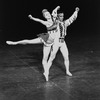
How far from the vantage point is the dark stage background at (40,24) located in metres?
15.7

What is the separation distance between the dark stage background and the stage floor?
7.76 feet

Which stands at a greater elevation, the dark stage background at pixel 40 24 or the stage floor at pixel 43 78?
the stage floor at pixel 43 78

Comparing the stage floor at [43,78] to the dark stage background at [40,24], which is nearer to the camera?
the stage floor at [43,78]

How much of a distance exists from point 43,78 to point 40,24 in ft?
31.0

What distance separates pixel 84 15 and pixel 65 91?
40.9 feet

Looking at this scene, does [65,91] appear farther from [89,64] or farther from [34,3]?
[34,3]

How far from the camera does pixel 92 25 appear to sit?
18.4 meters

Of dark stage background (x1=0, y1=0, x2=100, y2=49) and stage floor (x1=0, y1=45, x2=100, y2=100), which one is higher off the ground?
stage floor (x1=0, y1=45, x2=100, y2=100)

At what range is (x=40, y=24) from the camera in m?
18.8

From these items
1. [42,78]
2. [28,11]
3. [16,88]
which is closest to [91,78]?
[42,78]

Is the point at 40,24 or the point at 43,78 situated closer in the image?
the point at 43,78

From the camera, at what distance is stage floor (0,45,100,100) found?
8.16m

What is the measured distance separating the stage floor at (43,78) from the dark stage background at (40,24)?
2.37 metres

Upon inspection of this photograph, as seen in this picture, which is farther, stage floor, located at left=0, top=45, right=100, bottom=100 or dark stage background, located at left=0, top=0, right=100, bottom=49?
dark stage background, located at left=0, top=0, right=100, bottom=49
